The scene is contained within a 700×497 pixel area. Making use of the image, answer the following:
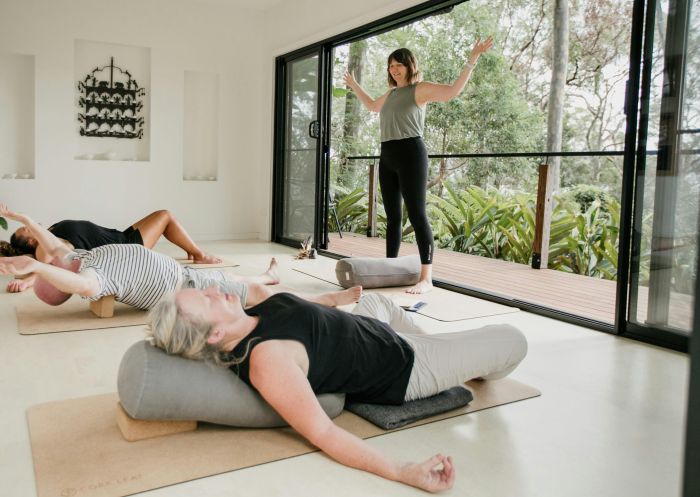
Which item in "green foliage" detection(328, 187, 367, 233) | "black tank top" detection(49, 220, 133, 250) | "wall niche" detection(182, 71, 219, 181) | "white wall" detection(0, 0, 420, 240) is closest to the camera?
"black tank top" detection(49, 220, 133, 250)

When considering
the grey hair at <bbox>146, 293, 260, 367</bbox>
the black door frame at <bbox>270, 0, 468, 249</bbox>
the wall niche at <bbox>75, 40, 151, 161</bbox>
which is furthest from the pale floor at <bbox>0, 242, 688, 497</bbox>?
the wall niche at <bbox>75, 40, 151, 161</bbox>

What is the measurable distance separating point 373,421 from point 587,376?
104 centimetres

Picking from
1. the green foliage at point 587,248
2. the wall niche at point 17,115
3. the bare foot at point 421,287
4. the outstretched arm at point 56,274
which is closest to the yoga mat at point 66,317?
the outstretched arm at point 56,274

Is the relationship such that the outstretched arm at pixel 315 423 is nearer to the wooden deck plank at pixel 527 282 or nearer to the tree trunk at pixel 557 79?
the wooden deck plank at pixel 527 282

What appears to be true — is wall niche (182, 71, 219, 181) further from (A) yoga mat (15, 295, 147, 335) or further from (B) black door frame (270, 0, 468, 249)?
(A) yoga mat (15, 295, 147, 335)

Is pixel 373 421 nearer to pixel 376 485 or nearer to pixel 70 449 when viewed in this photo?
pixel 376 485

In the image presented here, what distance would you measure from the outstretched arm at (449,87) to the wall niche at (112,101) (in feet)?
11.1

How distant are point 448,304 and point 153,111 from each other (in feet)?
12.9

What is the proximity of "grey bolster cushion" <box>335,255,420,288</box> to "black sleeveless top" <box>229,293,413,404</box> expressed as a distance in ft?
6.73

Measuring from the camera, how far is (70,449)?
1.68 m

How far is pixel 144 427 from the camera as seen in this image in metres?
1.76

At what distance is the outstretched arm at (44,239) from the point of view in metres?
3.25

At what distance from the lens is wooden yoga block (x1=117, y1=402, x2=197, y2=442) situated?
175 centimetres

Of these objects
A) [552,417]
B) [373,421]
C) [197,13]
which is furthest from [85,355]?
[197,13]
